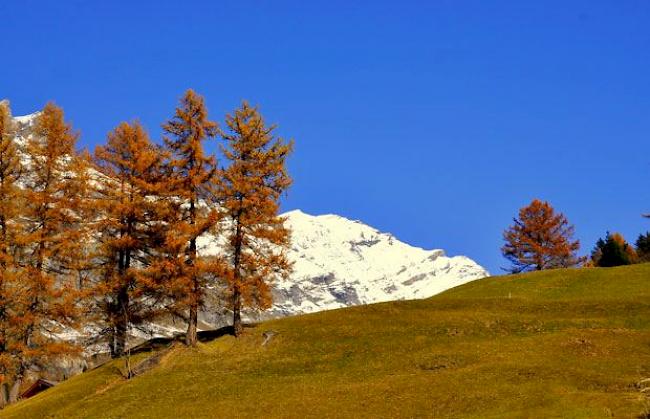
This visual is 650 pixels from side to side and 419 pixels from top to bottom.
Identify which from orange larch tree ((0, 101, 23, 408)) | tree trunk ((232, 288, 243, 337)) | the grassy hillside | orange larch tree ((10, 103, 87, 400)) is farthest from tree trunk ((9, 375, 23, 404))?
tree trunk ((232, 288, 243, 337))

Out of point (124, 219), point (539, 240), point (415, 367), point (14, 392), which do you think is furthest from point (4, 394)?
point (539, 240)

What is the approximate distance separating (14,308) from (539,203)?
66.9 metres

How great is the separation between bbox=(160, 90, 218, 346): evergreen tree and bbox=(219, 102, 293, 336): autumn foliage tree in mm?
1519

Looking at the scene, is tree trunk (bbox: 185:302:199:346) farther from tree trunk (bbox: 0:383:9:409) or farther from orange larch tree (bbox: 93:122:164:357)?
tree trunk (bbox: 0:383:9:409)

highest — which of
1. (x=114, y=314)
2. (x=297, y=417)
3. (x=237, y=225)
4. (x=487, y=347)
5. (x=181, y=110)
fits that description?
(x=181, y=110)

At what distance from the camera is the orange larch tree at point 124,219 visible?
5575cm

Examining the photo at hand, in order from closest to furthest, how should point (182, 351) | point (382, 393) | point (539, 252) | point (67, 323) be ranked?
point (382, 393), point (182, 351), point (67, 323), point (539, 252)

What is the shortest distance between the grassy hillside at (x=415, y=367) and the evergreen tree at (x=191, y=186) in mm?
3847

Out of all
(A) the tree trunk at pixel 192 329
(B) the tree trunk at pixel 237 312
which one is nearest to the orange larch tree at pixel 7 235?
(A) the tree trunk at pixel 192 329

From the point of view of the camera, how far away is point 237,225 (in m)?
52.8

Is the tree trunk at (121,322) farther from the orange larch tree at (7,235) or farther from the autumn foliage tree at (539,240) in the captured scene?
the autumn foliage tree at (539,240)

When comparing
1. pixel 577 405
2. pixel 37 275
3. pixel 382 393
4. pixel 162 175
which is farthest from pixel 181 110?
pixel 577 405

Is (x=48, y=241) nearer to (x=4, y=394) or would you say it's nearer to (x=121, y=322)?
(x=121, y=322)

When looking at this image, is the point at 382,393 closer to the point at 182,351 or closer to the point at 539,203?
the point at 182,351
